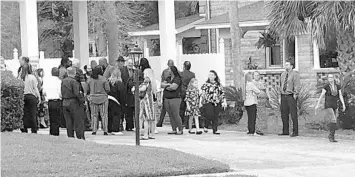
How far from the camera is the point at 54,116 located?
19.1 meters

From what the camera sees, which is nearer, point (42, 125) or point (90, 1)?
point (42, 125)

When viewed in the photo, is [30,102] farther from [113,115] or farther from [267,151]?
[267,151]

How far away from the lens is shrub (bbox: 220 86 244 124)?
23.1 metres

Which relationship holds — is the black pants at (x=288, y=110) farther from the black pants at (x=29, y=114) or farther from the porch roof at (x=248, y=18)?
the porch roof at (x=248, y=18)

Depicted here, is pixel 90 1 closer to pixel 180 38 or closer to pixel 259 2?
pixel 180 38

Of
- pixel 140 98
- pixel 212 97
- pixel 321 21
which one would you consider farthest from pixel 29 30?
pixel 321 21

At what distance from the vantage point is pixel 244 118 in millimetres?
24578

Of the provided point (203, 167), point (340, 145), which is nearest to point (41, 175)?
point (203, 167)

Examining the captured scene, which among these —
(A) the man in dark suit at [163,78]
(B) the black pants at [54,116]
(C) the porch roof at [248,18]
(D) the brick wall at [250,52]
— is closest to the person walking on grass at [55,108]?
(B) the black pants at [54,116]

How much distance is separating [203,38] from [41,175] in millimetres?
31623

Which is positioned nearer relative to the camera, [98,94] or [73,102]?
[73,102]

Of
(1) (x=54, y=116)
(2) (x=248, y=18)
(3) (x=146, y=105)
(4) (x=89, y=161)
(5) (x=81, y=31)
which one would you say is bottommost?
(4) (x=89, y=161)

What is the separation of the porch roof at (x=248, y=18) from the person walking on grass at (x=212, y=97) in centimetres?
957

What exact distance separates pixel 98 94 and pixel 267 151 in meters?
4.80
